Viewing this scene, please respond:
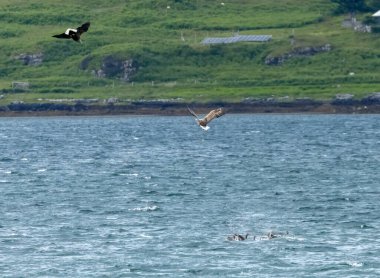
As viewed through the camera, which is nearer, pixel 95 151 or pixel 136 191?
pixel 136 191

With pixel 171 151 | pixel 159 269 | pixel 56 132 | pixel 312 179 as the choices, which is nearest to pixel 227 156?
pixel 171 151

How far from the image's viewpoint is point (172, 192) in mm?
93500

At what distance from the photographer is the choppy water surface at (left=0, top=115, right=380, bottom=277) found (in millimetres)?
61500

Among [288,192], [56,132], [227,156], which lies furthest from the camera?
[56,132]

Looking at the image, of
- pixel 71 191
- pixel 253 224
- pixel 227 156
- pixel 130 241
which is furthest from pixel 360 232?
pixel 227 156

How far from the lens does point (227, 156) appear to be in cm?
13262

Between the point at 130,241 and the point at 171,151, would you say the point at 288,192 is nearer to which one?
the point at 130,241

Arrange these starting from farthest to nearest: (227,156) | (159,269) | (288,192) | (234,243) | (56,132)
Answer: (56,132) → (227,156) → (288,192) → (234,243) → (159,269)

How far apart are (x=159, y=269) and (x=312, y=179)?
44.9 meters

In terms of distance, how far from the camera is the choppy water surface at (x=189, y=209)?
2421 inches

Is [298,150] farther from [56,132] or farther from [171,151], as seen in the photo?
[56,132]

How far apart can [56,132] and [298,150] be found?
55277mm

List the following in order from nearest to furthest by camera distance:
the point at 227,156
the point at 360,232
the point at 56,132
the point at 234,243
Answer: the point at 234,243 < the point at 360,232 < the point at 227,156 < the point at 56,132

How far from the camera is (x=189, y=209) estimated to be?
8169 centimetres
